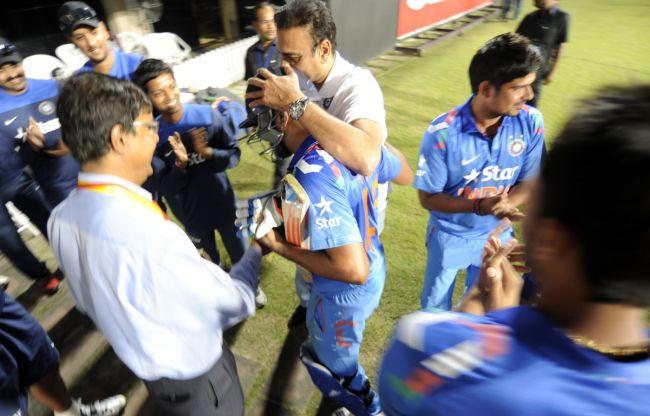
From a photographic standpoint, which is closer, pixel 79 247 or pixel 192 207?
pixel 79 247

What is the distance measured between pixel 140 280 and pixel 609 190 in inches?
54.0

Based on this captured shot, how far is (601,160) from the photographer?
604 mm

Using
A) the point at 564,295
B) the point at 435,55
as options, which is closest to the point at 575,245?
the point at 564,295

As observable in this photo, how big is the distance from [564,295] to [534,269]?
8 cm

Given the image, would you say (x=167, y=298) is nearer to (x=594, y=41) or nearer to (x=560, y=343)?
(x=560, y=343)

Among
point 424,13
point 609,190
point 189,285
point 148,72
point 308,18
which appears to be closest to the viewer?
point 609,190

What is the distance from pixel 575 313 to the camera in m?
0.70

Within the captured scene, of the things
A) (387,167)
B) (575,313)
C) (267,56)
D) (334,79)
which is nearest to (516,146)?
(387,167)

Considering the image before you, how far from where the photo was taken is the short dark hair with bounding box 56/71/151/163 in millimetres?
1365

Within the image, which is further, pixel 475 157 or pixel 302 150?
pixel 475 157

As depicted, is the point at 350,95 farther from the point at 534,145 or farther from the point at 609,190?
the point at 609,190

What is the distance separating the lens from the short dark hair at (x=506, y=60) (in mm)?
1944

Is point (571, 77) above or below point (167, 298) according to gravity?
below

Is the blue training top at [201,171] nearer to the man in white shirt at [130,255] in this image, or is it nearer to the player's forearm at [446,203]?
the man in white shirt at [130,255]
